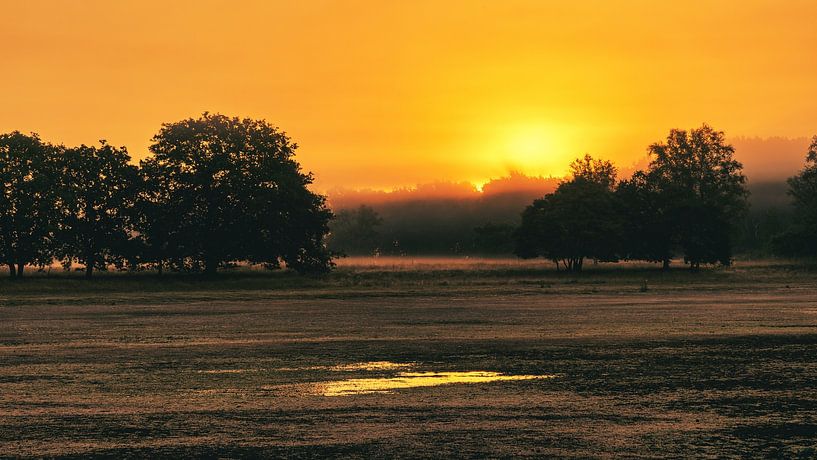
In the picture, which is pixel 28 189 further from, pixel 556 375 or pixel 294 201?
pixel 556 375

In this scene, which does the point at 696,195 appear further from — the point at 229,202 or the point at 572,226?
the point at 229,202

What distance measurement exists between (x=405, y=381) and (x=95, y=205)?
9409 centimetres

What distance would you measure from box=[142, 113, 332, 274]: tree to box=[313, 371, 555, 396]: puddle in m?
83.7

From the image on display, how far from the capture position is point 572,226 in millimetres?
122062

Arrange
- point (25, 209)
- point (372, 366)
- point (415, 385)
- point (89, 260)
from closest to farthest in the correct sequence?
point (415, 385)
point (372, 366)
point (25, 209)
point (89, 260)

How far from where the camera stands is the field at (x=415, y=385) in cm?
1377

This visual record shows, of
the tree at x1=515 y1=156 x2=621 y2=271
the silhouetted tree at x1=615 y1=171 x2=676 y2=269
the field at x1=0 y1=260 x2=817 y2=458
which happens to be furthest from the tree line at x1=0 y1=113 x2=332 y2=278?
the field at x1=0 y1=260 x2=817 y2=458

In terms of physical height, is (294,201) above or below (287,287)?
above

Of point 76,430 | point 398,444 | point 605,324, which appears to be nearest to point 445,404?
point 398,444

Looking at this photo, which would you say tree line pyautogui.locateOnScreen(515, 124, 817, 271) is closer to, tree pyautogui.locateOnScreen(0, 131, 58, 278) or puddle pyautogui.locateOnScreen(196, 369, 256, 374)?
tree pyautogui.locateOnScreen(0, 131, 58, 278)

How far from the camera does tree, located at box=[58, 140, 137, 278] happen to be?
105375 millimetres

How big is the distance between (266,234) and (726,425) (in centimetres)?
9295

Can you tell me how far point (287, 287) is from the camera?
90812 millimetres

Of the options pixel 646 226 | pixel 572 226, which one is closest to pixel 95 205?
pixel 572 226
